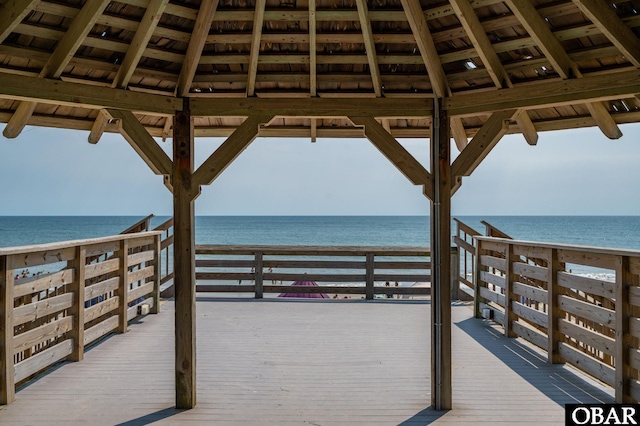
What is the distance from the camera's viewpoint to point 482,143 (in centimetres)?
367

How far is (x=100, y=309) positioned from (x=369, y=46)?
395 cm

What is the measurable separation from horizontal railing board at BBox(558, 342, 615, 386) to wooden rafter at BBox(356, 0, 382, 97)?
2.78m

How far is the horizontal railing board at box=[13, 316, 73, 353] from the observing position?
3.84 metres

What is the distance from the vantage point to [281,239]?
42.4 m

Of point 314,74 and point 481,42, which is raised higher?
point 481,42

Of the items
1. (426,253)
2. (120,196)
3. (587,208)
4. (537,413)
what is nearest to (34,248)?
(537,413)

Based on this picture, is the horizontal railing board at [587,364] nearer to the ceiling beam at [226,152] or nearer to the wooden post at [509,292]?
the wooden post at [509,292]

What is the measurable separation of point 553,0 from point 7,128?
397 centimetres

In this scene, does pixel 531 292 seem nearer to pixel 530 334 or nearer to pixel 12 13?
pixel 530 334

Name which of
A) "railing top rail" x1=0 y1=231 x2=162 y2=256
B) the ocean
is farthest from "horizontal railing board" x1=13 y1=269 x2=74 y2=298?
the ocean

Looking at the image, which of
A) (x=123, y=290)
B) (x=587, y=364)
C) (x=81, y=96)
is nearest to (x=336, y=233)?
(x=123, y=290)

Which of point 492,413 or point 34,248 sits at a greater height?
point 34,248

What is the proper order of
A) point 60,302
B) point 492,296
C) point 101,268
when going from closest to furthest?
point 60,302, point 101,268, point 492,296

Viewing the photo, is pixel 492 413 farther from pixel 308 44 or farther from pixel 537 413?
pixel 308 44
